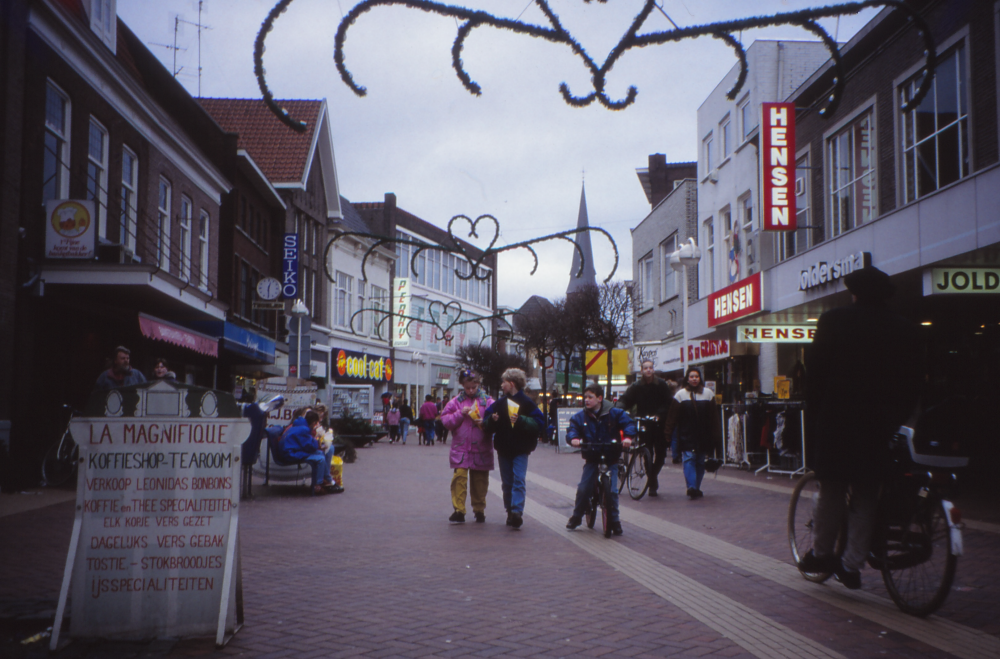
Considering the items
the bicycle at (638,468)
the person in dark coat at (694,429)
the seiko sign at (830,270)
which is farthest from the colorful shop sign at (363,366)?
the person in dark coat at (694,429)

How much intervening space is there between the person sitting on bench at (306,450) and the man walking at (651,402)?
421 cm

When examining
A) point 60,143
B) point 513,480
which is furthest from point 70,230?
point 513,480

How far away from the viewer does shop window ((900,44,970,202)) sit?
13.7 meters

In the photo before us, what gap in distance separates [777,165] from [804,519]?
12.3 m

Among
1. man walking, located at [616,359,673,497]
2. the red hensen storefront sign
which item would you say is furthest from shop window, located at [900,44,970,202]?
man walking, located at [616,359,673,497]

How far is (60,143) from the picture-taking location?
15.8 metres

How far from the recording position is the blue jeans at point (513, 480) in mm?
9665

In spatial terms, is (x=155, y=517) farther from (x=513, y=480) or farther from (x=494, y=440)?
(x=494, y=440)

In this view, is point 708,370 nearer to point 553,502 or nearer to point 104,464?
point 553,502

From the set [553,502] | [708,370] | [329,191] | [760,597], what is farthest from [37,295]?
[329,191]

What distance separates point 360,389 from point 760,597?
27602mm

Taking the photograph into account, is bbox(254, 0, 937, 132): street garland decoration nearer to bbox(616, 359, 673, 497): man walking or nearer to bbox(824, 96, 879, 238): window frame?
bbox(616, 359, 673, 497): man walking

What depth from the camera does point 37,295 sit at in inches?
572

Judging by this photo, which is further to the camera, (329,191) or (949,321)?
(329,191)
